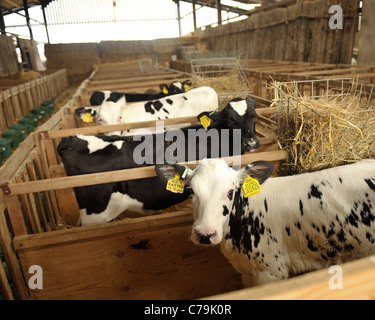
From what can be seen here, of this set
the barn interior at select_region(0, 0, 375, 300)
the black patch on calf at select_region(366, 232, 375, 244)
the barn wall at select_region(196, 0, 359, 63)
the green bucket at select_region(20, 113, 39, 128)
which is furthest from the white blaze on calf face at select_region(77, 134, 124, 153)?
the barn wall at select_region(196, 0, 359, 63)

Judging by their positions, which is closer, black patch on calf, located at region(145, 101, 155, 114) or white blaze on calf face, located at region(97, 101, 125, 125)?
white blaze on calf face, located at region(97, 101, 125, 125)

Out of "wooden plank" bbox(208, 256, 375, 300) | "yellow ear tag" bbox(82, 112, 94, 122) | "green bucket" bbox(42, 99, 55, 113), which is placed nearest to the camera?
"wooden plank" bbox(208, 256, 375, 300)

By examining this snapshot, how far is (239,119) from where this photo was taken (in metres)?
3.21

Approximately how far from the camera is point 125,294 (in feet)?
7.10

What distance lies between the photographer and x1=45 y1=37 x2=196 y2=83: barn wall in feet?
65.0

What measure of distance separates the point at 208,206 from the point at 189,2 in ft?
95.4

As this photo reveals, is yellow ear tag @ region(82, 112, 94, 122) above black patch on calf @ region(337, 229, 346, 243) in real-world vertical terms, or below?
above

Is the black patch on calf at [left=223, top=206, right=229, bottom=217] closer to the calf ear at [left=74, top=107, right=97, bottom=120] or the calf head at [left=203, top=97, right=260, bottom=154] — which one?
the calf head at [left=203, top=97, right=260, bottom=154]

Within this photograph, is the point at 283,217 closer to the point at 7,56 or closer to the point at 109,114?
the point at 109,114

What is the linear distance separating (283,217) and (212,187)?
52 centimetres

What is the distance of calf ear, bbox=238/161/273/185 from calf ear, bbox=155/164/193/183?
1.20ft

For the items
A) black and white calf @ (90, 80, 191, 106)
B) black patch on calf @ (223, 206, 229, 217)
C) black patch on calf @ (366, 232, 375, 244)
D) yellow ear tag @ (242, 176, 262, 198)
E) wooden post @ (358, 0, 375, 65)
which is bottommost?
black patch on calf @ (366, 232, 375, 244)
